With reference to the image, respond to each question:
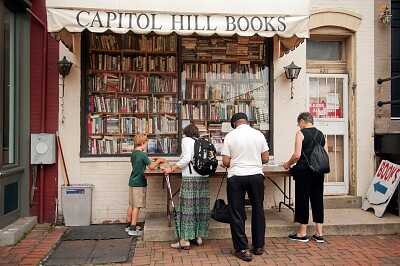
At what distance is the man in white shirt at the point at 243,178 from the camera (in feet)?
16.1

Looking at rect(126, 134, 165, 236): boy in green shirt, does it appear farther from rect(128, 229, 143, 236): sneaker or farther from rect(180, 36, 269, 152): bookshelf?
rect(180, 36, 269, 152): bookshelf

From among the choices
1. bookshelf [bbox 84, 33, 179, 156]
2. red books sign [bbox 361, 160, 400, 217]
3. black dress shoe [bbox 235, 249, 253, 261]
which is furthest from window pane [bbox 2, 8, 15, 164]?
red books sign [bbox 361, 160, 400, 217]

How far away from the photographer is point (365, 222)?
6.14m

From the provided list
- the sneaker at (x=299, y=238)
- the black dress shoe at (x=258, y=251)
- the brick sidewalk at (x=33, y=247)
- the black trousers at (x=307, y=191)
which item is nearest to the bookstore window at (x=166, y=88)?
the brick sidewalk at (x=33, y=247)

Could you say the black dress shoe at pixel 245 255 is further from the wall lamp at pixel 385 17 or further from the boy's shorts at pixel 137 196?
the wall lamp at pixel 385 17

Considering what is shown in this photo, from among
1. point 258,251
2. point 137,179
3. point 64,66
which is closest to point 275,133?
point 258,251

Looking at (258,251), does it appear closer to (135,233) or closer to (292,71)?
(135,233)

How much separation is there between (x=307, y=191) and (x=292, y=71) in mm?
2292

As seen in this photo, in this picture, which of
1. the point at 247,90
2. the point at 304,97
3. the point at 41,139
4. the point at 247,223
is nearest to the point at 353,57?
the point at 304,97

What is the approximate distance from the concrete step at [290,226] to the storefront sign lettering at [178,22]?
2934 mm

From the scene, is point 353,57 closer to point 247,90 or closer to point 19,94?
point 247,90

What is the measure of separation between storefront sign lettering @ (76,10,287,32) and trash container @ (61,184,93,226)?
2.66 meters

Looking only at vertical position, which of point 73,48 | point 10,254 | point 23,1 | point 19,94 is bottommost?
point 10,254

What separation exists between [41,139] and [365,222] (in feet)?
17.8
